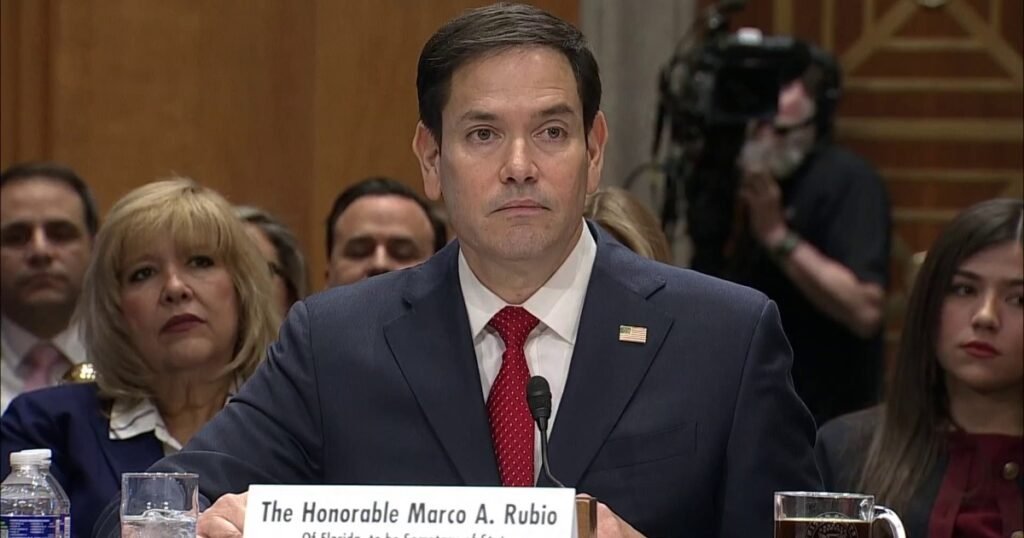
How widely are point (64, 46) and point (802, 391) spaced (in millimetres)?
2462

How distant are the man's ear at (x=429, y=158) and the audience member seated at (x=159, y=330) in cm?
118

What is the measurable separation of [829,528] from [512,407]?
619mm

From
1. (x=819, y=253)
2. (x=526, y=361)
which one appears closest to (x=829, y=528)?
(x=526, y=361)

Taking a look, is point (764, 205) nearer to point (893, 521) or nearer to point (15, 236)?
point (15, 236)

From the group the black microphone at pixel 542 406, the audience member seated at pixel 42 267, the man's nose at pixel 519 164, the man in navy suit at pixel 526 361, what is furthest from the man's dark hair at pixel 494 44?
the audience member seated at pixel 42 267

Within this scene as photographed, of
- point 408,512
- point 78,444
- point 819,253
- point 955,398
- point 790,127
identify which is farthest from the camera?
point 790,127

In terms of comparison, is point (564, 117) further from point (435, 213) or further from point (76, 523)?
point (435, 213)

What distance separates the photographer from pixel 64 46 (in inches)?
218

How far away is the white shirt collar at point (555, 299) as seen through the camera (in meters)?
2.82

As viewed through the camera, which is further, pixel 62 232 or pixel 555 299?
pixel 62 232

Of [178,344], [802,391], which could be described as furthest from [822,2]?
[178,344]

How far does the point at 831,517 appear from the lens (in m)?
2.26

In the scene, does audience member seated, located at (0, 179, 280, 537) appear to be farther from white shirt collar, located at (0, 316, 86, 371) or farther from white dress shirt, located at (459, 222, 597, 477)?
white dress shirt, located at (459, 222, 597, 477)

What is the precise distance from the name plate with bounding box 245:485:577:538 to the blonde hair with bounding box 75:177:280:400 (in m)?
1.88
